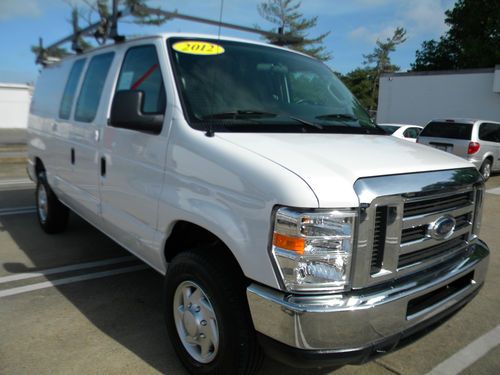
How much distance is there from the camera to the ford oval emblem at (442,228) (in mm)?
2426

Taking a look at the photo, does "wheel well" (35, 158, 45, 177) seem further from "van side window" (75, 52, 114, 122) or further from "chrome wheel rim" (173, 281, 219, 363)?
"chrome wheel rim" (173, 281, 219, 363)

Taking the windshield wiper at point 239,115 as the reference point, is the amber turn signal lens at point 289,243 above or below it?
below

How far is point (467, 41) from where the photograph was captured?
33031mm

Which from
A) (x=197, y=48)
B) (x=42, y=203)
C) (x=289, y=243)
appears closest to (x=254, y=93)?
(x=197, y=48)

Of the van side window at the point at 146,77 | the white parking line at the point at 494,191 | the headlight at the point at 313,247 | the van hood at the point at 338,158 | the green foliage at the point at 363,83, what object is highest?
the green foliage at the point at 363,83

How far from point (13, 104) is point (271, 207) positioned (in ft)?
105

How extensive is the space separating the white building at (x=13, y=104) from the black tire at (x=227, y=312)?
101 feet

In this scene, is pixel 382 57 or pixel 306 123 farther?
pixel 382 57

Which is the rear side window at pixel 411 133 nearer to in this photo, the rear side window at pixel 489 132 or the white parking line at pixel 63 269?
the rear side window at pixel 489 132

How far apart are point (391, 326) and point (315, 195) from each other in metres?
0.77

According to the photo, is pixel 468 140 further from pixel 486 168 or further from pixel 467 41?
pixel 467 41

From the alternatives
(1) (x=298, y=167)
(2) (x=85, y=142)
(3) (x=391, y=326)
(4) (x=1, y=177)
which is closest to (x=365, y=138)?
(1) (x=298, y=167)

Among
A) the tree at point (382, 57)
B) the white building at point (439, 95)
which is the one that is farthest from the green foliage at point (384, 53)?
the white building at point (439, 95)

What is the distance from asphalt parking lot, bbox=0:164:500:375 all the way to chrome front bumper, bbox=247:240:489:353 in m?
0.83
